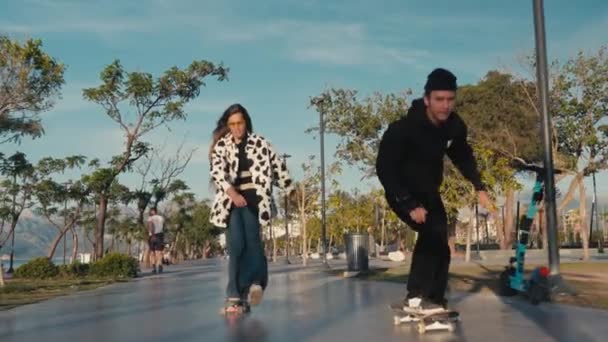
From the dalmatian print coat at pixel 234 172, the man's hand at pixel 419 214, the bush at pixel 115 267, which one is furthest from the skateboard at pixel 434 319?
the bush at pixel 115 267

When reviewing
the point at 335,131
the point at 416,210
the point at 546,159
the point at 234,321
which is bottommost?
the point at 234,321

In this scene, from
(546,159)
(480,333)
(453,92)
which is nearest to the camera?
(480,333)

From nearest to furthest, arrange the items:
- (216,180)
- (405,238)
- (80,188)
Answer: (216,180), (80,188), (405,238)

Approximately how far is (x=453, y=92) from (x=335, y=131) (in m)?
29.5

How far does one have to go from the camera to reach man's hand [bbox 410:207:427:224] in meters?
4.82

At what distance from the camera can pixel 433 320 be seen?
5000 mm

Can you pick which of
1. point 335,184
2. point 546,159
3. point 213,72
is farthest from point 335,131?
point 546,159

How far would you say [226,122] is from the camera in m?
6.87

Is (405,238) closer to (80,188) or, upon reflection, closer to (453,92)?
(80,188)

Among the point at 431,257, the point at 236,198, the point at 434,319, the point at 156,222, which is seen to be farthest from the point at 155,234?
the point at 434,319

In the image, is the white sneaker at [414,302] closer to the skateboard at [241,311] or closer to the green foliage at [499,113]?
the skateboard at [241,311]

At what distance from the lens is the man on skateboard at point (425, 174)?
509 cm

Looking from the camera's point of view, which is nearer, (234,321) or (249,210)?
(234,321)

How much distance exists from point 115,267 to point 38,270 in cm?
275
